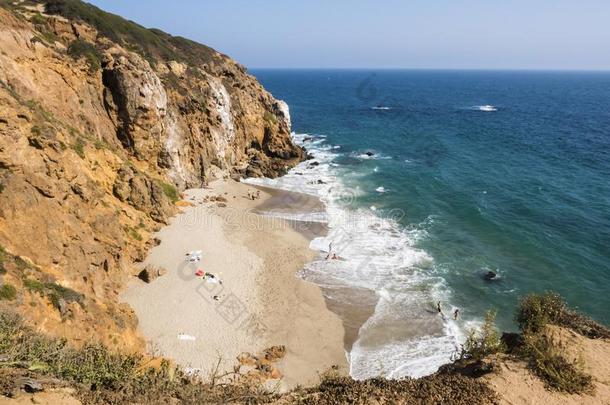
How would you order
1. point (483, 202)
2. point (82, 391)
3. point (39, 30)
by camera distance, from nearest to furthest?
point (82, 391), point (39, 30), point (483, 202)

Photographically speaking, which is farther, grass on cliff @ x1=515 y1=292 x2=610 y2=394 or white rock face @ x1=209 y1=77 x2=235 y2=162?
white rock face @ x1=209 y1=77 x2=235 y2=162

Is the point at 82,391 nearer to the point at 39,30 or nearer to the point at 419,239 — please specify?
the point at 419,239

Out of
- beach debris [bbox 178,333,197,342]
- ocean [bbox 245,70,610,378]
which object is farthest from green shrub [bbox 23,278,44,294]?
ocean [bbox 245,70,610,378]

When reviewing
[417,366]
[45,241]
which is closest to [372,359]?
[417,366]

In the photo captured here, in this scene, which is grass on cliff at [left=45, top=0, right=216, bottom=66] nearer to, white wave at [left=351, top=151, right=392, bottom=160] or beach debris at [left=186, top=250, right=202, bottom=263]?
white wave at [left=351, top=151, right=392, bottom=160]

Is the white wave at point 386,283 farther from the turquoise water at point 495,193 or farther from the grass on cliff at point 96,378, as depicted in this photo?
the grass on cliff at point 96,378
